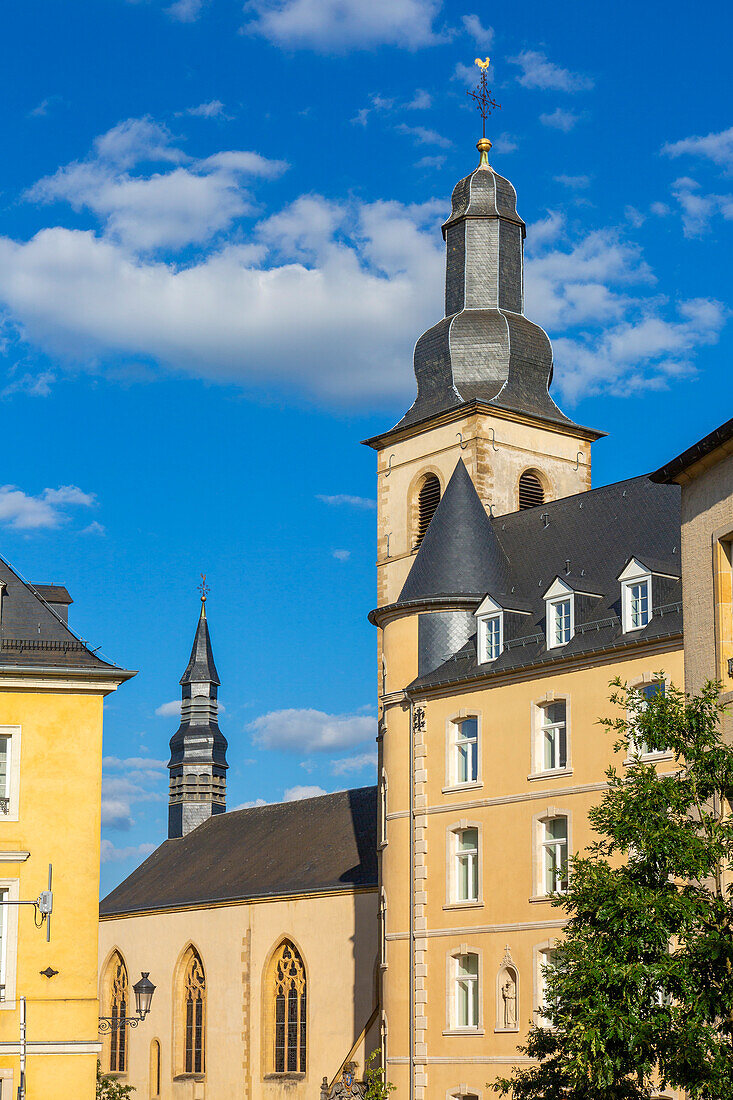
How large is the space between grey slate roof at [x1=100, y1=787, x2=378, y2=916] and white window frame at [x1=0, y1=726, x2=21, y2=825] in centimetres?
2842

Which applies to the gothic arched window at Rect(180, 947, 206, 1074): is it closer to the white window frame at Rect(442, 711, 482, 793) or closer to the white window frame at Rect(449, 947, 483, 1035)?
the white window frame at Rect(449, 947, 483, 1035)

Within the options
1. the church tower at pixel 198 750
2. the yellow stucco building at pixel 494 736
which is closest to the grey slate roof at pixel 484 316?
the yellow stucco building at pixel 494 736

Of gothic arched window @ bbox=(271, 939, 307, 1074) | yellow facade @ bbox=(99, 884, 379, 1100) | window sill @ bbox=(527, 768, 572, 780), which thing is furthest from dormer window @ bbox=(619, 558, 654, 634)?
gothic arched window @ bbox=(271, 939, 307, 1074)

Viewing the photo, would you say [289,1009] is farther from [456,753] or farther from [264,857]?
[456,753]

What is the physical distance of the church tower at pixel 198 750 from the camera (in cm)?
9106

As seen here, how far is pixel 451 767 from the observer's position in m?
46.0

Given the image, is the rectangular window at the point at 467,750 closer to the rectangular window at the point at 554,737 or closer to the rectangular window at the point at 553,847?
the rectangular window at the point at 554,737

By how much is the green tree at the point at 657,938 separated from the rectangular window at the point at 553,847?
76.5 ft

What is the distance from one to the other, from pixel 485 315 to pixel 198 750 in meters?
40.3

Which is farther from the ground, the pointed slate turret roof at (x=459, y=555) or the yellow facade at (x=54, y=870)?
the pointed slate turret roof at (x=459, y=555)

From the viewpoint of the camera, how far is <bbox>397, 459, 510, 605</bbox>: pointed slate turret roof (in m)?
49.8

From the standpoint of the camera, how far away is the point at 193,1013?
71312 millimetres

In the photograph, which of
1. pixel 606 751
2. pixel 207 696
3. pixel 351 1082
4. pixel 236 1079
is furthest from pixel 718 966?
pixel 207 696

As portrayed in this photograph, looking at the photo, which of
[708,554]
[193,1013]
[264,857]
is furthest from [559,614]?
[193,1013]
